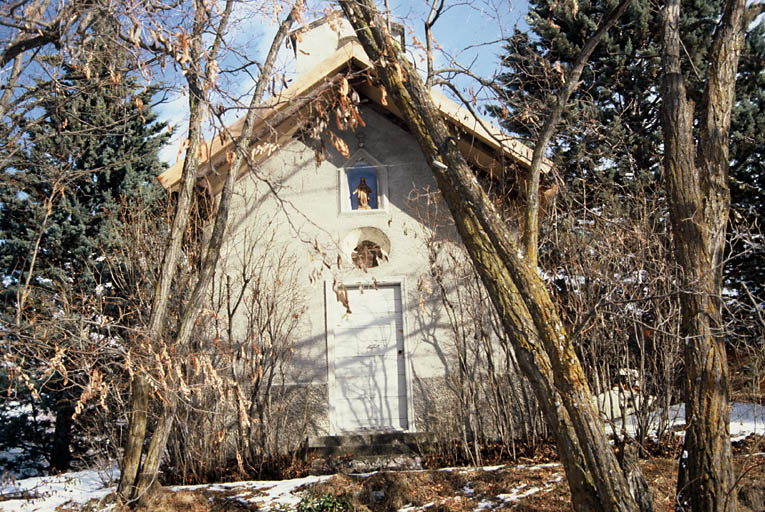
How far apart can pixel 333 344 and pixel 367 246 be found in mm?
1577

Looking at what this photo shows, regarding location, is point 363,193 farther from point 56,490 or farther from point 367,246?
point 56,490

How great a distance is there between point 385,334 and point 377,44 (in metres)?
4.76

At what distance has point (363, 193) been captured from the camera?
8.78m

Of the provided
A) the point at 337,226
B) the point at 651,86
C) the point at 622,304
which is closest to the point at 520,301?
the point at 622,304

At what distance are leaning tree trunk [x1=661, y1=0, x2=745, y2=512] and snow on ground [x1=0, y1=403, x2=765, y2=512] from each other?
1.79m

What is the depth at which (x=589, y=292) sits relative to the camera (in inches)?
281

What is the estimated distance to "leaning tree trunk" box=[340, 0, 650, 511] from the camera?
11.7 feet

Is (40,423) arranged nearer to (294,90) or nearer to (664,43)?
(294,90)

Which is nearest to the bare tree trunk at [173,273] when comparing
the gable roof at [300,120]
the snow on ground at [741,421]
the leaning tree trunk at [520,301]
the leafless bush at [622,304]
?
the gable roof at [300,120]

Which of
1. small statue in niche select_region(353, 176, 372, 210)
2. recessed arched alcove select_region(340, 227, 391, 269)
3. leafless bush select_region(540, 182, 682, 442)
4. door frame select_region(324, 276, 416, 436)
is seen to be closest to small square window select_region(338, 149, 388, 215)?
small statue in niche select_region(353, 176, 372, 210)

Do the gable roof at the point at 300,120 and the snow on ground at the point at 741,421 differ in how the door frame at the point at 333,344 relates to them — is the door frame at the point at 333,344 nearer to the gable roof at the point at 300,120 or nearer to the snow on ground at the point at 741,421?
the gable roof at the point at 300,120

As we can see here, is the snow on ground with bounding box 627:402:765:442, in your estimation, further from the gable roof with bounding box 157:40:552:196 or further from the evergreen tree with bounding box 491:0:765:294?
the gable roof with bounding box 157:40:552:196

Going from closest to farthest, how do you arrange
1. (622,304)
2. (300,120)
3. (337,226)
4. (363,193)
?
(622,304) < (300,120) < (337,226) < (363,193)

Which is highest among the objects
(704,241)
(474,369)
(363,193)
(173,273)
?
(363,193)
